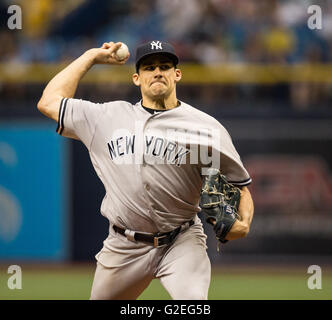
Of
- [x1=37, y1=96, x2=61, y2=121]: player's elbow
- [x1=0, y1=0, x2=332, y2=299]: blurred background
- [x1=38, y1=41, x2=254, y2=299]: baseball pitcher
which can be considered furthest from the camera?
[x1=0, y1=0, x2=332, y2=299]: blurred background

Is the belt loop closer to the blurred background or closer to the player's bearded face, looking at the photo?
the player's bearded face

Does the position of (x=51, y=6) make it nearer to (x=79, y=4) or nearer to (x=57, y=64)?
(x=79, y=4)

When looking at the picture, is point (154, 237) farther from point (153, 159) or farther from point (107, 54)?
point (107, 54)

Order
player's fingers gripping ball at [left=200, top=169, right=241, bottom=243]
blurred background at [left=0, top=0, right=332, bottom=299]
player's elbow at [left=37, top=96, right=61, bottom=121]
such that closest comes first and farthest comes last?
player's fingers gripping ball at [left=200, top=169, right=241, bottom=243] < player's elbow at [left=37, top=96, right=61, bottom=121] < blurred background at [left=0, top=0, right=332, bottom=299]

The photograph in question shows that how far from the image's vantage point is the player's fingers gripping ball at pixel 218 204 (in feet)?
15.7

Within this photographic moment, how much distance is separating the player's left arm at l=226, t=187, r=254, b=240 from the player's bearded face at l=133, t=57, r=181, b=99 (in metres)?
0.86

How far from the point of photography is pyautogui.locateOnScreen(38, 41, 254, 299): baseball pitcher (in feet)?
16.2

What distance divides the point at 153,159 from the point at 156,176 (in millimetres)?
116

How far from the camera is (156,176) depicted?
4.99 m

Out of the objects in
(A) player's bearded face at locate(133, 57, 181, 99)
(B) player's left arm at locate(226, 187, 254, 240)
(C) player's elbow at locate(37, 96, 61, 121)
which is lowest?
(B) player's left arm at locate(226, 187, 254, 240)

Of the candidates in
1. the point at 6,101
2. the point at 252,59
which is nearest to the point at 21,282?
the point at 6,101

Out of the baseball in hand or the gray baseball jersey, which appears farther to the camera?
the baseball in hand

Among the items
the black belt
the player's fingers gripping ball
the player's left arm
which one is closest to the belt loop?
the black belt

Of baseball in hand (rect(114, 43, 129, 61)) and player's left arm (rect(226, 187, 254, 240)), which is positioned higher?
baseball in hand (rect(114, 43, 129, 61))
